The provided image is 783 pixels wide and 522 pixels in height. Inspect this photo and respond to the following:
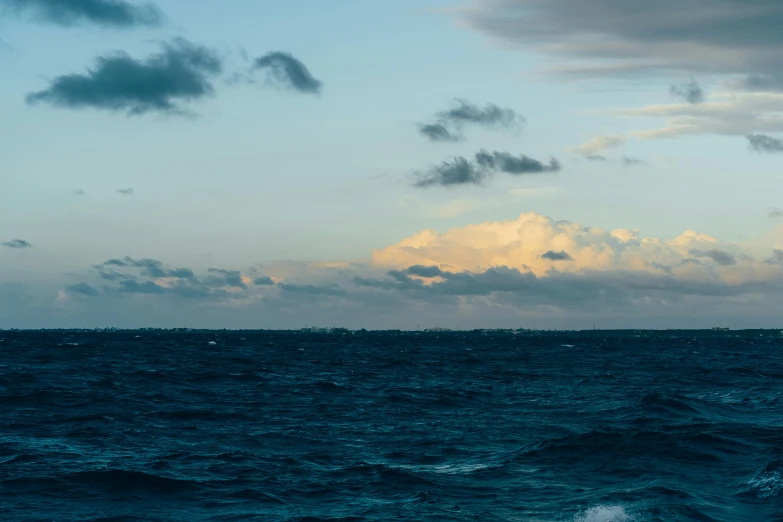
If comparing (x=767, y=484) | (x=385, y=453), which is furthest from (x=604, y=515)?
(x=385, y=453)

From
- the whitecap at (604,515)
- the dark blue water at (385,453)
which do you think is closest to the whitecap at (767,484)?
the dark blue water at (385,453)

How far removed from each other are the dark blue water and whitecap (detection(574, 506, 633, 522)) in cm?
12

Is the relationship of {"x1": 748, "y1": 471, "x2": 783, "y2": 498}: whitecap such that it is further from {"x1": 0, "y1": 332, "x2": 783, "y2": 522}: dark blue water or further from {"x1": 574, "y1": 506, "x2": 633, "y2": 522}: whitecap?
{"x1": 574, "y1": 506, "x2": 633, "y2": 522}: whitecap

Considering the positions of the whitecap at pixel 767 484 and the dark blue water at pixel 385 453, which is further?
the whitecap at pixel 767 484

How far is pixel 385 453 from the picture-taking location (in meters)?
43.8

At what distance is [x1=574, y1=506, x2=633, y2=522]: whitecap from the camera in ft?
101

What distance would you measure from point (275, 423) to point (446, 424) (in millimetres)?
12247

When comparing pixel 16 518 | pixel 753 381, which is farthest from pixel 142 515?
pixel 753 381

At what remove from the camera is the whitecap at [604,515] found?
101 feet

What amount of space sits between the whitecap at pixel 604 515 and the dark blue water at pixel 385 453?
0.12m

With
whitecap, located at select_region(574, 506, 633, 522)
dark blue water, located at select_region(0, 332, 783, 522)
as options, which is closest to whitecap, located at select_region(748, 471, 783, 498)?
dark blue water, located at select_region(0, 332, 783, 522)

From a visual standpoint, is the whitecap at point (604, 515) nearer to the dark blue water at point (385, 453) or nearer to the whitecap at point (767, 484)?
the dark blue water at point (385, 453)

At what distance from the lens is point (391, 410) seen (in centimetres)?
6250

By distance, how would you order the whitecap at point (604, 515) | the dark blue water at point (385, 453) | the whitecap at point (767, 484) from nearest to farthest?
the whitecap at point (604, 515) < the dark blue water at point (385, 453) < the whitecap at point (767, 484)
